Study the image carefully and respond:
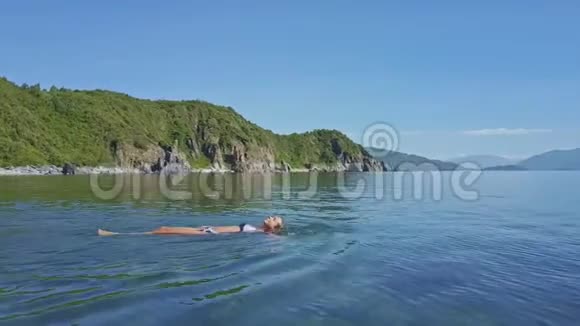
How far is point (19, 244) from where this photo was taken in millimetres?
20297

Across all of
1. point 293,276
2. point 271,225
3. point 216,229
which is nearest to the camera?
point 293,276

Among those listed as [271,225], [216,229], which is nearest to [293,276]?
[216,229]

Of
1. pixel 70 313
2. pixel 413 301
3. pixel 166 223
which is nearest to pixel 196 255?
pixel 70 313

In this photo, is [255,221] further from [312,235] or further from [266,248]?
[266,248]

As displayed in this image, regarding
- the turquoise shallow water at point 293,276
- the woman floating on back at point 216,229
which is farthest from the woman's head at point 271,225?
the turquoise shallow water at point 293,276

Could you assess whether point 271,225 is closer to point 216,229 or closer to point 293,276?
point 216,229

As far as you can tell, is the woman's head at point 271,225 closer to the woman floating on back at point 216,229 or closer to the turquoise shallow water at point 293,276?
the woman floating on back at point 216,229

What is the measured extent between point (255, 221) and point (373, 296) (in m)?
19.6

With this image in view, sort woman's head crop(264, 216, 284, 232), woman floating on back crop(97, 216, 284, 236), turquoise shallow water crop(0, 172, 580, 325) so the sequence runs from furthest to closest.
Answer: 1. woman's head crop(264, 216, 284, 232)
2. woman floating on back crop(97, 216, 284, 236)
3. turquoise shallow water crop(0, 172, 580, 325)

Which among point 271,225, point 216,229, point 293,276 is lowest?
point 293,276

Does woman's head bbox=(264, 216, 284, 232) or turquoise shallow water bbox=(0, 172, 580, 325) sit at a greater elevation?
woman's head bbox=(264, 216, 284, 232)

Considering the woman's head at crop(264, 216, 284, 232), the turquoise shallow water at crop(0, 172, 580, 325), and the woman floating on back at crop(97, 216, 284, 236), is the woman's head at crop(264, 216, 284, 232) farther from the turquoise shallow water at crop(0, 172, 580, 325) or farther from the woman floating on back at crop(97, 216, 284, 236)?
the turquoise shallow water at crop(0, 172, 580, 325)

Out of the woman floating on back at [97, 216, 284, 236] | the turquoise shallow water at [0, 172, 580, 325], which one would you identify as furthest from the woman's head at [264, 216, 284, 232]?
the turquoise shallow water at [0, 172, 580, 325]

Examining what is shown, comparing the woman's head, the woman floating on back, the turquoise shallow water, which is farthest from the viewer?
the woman's head
